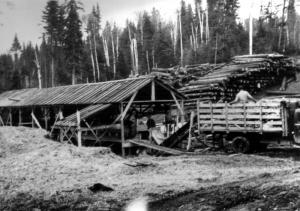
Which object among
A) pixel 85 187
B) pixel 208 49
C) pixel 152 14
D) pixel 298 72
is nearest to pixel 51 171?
pixel 85 187

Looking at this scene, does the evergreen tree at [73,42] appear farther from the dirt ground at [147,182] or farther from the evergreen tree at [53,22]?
the dirt ground at [147,182]

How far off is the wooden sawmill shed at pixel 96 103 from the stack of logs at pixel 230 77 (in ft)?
15.5

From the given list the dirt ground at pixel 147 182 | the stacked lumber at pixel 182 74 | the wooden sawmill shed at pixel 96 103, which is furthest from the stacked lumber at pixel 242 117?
the stacked lumber at pixel 182 74

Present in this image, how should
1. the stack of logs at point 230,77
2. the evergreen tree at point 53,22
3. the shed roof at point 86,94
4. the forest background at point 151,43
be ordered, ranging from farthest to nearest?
the evergreen tree at point 53,22, the forest background at point 151,43, the stack of logs at point 230,77, the shed roof at point 86,94

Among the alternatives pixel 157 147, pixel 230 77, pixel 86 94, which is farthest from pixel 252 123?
pixel 230 77

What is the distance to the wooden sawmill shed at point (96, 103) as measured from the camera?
20.6m

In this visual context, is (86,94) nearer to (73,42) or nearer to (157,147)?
(157,147)

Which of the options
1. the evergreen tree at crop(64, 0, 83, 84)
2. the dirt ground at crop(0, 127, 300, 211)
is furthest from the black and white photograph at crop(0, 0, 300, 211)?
the evergreen tree at crop(64, 0, 83, 84)

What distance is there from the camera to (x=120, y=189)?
10898 mm

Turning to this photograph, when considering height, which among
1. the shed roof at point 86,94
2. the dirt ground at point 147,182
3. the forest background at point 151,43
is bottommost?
the dirt ground at point 147,182

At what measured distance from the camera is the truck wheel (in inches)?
651

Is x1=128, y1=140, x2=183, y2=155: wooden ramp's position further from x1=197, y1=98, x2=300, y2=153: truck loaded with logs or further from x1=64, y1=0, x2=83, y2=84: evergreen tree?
x1=64, y1=0, x2=83, y2=84: evergreen tree

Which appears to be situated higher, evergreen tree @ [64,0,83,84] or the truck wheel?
evergreen tree @ [64,0,83,84]

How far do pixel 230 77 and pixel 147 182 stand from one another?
19105 mm
